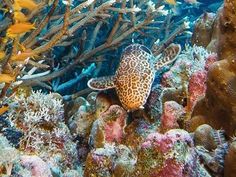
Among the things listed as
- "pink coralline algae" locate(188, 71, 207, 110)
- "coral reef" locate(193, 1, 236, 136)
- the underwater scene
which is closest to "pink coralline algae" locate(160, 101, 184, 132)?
the underwater scene

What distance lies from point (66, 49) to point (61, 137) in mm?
2897

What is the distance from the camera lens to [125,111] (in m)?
4.15

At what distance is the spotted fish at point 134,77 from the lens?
3871 mm

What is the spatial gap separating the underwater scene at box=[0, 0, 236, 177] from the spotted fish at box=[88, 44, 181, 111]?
0.01 m

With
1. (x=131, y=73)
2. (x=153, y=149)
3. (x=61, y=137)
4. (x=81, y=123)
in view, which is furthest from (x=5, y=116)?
(x=153, y=149)

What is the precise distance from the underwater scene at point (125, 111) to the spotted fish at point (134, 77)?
0.5 inches

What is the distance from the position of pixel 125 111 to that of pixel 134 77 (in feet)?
1.53

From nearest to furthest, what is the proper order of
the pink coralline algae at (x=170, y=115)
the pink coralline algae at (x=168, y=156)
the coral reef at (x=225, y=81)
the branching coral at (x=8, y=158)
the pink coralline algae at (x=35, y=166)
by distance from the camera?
the pink coralline algae at (x=168, y=156) < the branching coral at (x=8, y=158) < the pink coralline algae at (x=35, y=166) < the coral reef at (x=225, y=81) < the pink coralline algae at (x=170, y=115)

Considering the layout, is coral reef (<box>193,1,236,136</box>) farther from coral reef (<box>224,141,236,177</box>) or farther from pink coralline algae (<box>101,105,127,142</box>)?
pink coralline algae (<box>101,105,127,142</box>)

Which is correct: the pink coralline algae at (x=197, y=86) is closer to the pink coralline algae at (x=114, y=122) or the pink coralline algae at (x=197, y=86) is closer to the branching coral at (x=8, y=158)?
the pink coralline algae at (x=114, y=122)

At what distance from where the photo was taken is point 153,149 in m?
2.34

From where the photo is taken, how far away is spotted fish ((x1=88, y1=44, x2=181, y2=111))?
12.7ft

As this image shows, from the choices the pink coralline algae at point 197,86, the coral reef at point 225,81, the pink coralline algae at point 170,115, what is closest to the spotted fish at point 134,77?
the pink coralline algae at point 170,115

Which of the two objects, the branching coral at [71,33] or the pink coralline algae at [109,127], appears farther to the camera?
the branching coral at [71,33]
